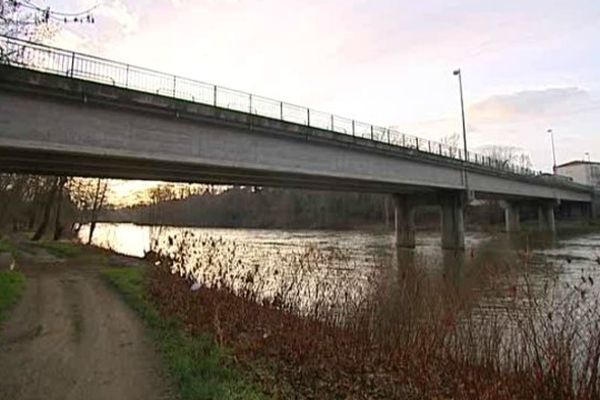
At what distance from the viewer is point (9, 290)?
15773 mm

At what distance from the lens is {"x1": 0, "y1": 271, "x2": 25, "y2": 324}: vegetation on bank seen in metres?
13.1

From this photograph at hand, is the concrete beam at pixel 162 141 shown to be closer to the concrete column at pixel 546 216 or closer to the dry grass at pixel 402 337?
the dry grass at pixel 402 337

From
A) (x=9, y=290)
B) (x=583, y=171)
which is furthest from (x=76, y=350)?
(x=583, y=171)

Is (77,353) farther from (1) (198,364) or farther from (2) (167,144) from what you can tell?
(2) (167,144)

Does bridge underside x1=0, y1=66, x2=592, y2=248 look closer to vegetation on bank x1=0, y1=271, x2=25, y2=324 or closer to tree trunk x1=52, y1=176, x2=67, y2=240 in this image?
vegetation on bank x1=0, y1=271, x2=25, y2=324

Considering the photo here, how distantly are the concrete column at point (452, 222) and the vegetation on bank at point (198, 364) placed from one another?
4182 centimetres

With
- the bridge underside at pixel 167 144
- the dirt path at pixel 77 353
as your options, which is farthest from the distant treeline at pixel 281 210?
the dirt path at pixel 77 353

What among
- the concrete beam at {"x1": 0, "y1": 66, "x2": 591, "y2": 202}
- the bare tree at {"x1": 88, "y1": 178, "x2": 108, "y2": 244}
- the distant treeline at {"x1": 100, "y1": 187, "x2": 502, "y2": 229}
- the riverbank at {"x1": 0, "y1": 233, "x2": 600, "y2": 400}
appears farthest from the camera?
the distant treeline at {"x1": 100, "y1": 187, "x2": 502, "y2": 229}

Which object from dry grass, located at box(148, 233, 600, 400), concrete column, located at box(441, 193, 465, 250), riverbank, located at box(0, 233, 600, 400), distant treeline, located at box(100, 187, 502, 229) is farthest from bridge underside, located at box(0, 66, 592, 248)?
distant treeline, located at box(100, 187, 502, 229)

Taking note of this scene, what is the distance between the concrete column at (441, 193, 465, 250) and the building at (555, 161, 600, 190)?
8326 centimetres

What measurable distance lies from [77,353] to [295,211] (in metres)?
117

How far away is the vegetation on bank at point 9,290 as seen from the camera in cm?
1305

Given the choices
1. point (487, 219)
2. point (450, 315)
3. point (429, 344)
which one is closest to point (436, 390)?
point (429, 344)

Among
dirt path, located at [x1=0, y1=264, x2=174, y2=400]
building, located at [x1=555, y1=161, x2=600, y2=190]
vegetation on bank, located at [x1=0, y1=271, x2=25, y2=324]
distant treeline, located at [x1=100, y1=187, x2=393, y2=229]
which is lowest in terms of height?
dirt path, located at [x1=0, y1=264, x2=174, y2=400]
